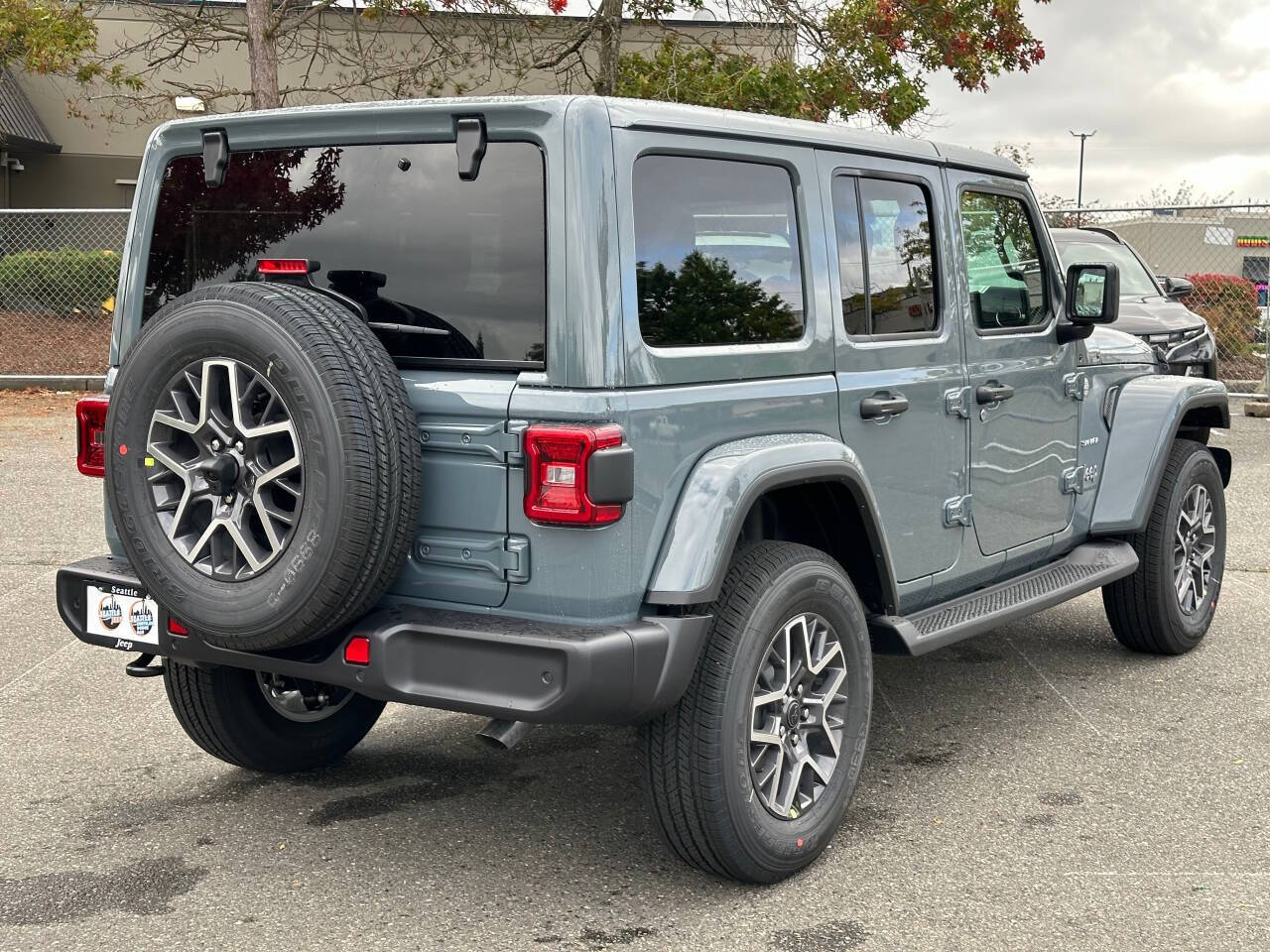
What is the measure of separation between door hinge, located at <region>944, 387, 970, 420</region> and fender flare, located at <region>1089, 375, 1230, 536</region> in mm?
1207

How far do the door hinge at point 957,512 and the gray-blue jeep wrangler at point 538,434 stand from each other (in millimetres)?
181

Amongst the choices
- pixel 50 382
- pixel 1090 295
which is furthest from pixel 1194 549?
pixel 50 382

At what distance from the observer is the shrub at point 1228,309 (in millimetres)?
17266

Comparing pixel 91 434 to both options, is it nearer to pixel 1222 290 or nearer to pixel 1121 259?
pixel 1121 259

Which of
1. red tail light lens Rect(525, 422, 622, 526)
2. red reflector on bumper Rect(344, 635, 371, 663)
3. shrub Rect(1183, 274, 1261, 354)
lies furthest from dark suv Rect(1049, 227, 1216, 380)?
red reflector on bumper Rect(344, 635, 371, 663)

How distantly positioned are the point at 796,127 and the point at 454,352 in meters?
1.23

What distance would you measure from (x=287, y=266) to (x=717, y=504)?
1287 millimetres

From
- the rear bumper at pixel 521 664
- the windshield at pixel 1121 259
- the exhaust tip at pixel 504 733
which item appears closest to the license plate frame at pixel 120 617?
the rear bumper at pixel 521 664

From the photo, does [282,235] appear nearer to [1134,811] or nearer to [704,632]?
Result: [704,632]

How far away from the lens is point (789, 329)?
3.95 m

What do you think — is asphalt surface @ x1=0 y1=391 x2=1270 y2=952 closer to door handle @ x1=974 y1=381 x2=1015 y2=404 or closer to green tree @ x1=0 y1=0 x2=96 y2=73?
door handle @ x1=974 y1=381 x2=1015 y2=404

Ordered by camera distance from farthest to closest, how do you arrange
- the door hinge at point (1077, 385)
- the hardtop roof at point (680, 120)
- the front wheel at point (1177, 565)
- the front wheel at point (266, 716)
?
the front wheel at point (1177, 565)
the door hinge at point (1077, 385)
the front wheel at point (266, 716)
the hardtop roof at point (680, 120)

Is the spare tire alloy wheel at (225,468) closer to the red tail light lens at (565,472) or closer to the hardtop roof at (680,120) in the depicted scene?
the red tail light lens at (565,472)

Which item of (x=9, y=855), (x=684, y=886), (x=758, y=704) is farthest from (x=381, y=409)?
(x=9, y=855)
